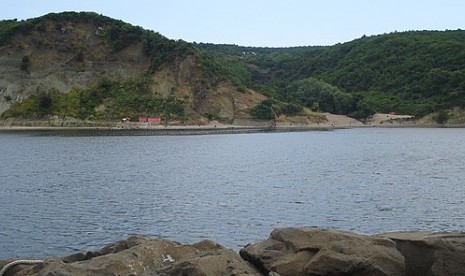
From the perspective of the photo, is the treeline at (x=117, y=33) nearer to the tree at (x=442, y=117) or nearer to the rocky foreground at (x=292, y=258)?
the tree at (x=442, y=117)

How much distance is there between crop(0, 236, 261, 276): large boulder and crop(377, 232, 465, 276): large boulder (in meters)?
3.95

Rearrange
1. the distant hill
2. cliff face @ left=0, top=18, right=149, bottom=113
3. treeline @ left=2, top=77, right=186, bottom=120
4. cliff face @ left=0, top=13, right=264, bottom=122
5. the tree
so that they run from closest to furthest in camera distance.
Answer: treeline @ left=2, top=77, right=186, bottom=120 < the distant hill < cliff face @ left=0, top=18, right=149, bottom=113 < cliff face @ left=0, top=13, right=264, bottom=122 < the tree

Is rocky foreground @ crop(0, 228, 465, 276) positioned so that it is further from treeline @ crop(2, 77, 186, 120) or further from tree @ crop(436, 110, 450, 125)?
tree @ crop(436, 110, 450, 125)

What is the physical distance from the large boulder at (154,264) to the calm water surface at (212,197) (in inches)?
477

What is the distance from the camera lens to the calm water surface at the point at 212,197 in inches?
1133

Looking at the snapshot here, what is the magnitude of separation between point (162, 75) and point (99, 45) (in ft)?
72.2

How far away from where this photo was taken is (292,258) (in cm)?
1313

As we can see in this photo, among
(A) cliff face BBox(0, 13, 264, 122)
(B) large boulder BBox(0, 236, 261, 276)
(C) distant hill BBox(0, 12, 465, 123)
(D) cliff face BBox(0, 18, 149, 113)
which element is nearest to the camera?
(B) large boulder BBox(0, 236, 261, 276)

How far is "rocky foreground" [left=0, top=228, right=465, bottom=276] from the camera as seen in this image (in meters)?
12.1

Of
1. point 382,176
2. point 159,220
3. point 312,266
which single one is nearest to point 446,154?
point 382,176

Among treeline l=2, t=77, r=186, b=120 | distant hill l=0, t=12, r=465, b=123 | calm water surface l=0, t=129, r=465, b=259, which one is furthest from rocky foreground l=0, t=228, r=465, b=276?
distant hill l=0, t=12, r=465, b=123

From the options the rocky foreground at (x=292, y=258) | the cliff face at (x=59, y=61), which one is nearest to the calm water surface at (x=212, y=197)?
the rocky foreground at (x=292, y=258)

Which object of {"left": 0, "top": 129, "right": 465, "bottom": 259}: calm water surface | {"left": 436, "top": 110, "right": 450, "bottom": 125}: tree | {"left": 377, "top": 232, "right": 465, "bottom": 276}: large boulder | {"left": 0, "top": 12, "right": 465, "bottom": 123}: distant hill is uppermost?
{"left": 0, "top": 12, "right": 465, "bottom": 123}: distant hill

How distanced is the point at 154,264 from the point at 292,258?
320 cm
